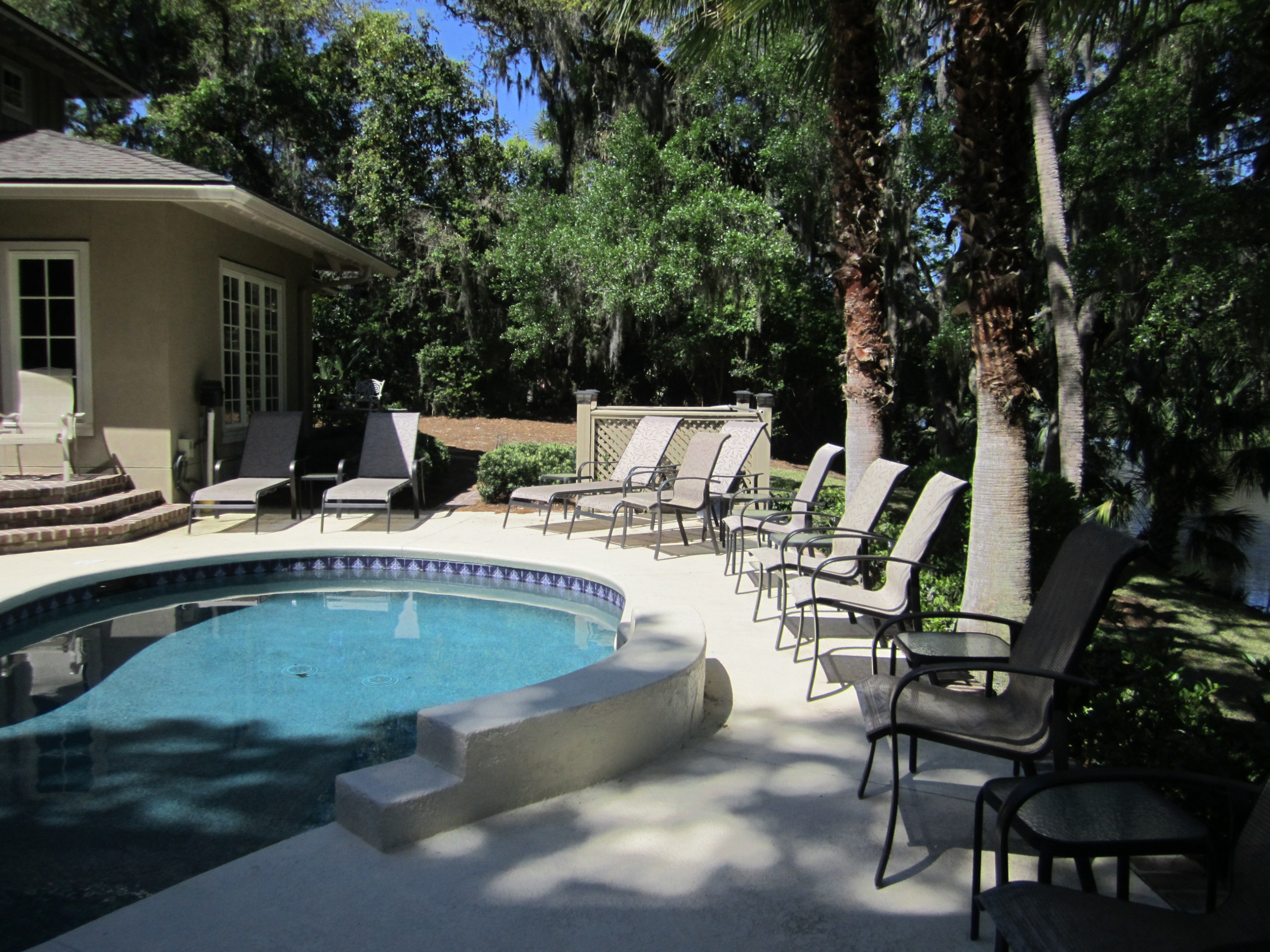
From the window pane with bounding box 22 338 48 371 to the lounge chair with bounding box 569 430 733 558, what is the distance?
5.24m

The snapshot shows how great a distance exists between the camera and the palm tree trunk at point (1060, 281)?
31.5ft

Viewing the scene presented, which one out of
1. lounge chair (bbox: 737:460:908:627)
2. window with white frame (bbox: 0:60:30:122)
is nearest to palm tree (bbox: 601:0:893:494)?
lounge chair (bbox: 737:460:908:627)

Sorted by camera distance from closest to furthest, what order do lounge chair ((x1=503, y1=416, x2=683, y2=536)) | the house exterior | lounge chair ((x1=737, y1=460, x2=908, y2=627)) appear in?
lounge chair ((x1=737, y1=460, x2=908, y2=627)) → the house exterior → lounge chair ((x1=503, y1=416, x2=683, y2=536))

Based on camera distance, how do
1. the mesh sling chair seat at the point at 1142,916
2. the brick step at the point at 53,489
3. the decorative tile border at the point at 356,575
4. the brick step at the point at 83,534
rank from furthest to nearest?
the brick step at the point at 53,489, the brick step at the point at 83,534, the decorative tile border at the point at 356,575, the mesh sling chair seat at the point at 1142,916

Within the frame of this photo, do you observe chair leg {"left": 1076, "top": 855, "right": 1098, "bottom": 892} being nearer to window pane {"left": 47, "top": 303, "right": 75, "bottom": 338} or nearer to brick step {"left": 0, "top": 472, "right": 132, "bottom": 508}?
brick step {"left": 0, "top": 472, "right": 132, "bottom": 508}

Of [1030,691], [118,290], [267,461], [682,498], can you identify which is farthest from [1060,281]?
[118,290]

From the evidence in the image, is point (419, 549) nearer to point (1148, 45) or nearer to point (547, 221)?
point (1148, 45)

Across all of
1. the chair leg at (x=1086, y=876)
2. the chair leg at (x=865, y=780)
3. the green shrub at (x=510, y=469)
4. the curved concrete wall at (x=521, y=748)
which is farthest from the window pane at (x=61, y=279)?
the chair leg at (x=1086, y=876)

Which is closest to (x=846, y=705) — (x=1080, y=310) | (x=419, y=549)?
(x=419, y=549)

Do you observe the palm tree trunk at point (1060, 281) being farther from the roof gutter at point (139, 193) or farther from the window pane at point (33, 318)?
the window pane at point (33, 318)

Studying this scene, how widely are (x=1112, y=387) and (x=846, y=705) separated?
33.8 ft

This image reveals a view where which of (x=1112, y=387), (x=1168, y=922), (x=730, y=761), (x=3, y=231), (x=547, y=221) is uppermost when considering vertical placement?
(x=547, y=221)

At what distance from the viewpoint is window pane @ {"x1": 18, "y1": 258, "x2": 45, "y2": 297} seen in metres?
8.62

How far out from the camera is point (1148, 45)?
10.6m
